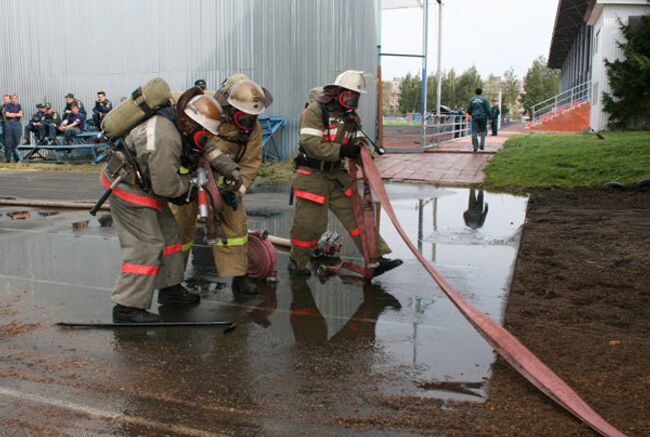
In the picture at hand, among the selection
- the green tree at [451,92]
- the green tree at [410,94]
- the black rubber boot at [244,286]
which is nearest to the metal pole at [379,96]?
the black rubber boot at [244,286]

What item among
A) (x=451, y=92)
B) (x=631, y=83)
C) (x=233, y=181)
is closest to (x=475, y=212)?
(x=233, y=181)

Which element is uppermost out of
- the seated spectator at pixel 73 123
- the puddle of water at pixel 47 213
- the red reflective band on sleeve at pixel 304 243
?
the seated spectator at pixel 73 123

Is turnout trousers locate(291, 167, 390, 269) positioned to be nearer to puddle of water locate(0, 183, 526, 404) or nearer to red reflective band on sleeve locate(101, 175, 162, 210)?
puddle of water locate(0, 183, 526, 404)

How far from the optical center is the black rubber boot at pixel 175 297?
523 cm

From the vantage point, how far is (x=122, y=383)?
3701mm

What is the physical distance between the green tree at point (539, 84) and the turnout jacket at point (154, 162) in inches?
2738

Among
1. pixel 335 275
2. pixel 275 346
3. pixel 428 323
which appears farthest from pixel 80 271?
pixel 428 323

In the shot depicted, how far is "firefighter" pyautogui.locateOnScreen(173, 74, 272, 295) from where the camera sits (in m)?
5.02

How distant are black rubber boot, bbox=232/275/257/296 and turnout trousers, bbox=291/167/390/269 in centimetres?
66

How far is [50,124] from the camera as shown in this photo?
1944 centimetres

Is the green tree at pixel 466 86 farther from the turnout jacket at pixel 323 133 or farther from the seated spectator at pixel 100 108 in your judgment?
the turnout jacket at pixel 323 133

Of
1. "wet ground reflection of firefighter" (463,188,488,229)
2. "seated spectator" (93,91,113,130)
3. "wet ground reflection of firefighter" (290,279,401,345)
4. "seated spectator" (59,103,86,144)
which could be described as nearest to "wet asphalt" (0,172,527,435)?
"wet ground reflection of firefighter" (290,279,401,345)

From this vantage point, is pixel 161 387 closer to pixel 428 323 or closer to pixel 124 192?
pixel 124 192

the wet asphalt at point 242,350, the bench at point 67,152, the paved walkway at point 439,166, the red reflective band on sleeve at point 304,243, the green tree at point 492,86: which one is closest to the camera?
the wet asphalt at point 242,350
